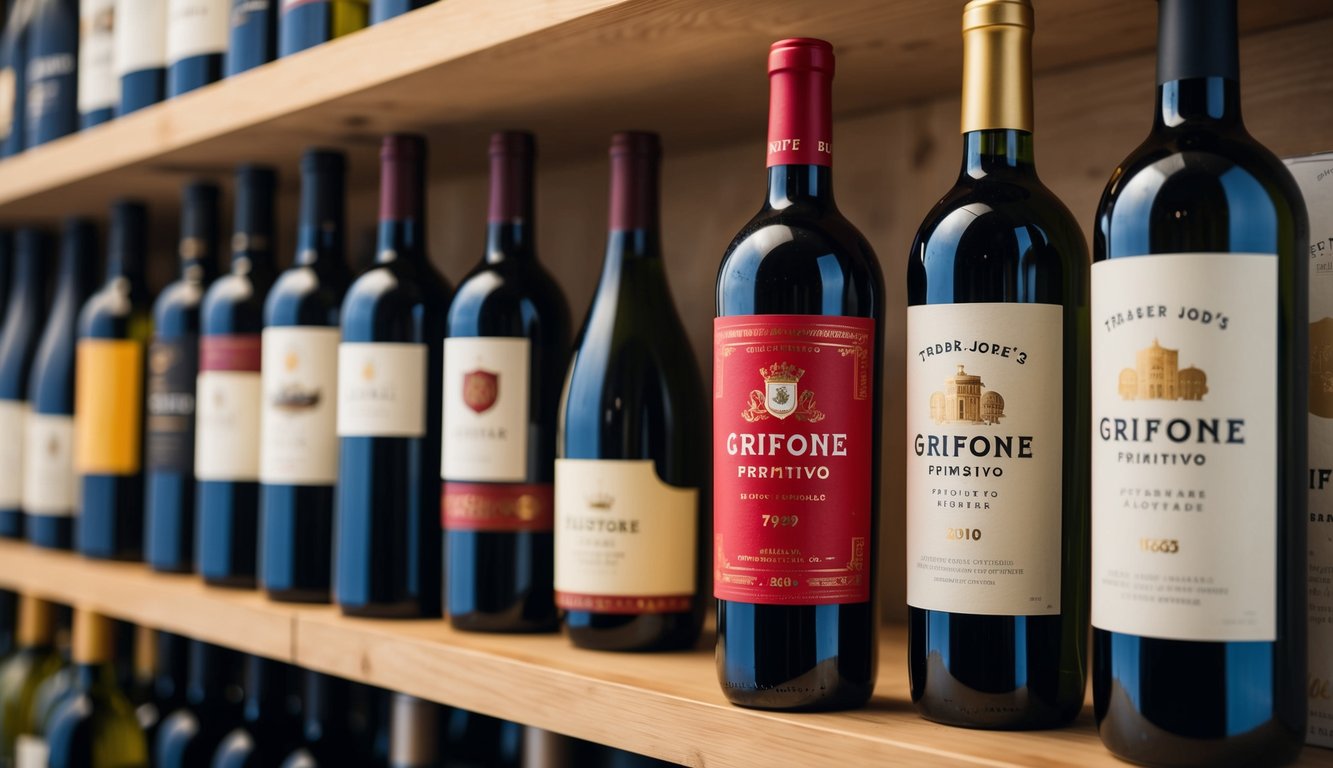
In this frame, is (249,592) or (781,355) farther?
(249,592)

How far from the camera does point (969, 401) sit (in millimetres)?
572

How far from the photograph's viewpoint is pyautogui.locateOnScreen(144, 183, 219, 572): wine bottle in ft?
3.70

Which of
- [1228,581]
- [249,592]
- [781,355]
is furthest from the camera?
[249,592]

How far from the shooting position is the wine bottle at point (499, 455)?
850mm

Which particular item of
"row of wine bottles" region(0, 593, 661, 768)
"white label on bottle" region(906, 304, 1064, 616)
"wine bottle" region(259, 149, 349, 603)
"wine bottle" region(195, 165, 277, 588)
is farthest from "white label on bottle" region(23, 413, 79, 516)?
"white label on bottle" region(906, 304, 1064, 616)

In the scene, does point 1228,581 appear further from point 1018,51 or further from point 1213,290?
point 1018,51

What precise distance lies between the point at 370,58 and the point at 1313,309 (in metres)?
0.59

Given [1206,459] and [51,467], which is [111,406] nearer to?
[51,467]

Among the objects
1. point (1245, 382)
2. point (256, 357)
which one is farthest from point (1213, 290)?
point (256, 357)

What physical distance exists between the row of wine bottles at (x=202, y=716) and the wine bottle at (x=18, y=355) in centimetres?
11

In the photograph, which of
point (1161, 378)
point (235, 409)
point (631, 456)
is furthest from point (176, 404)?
point (1161, 378)

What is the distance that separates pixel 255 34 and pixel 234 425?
322 mm

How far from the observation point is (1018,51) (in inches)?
22.9

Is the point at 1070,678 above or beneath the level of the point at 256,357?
beneath
